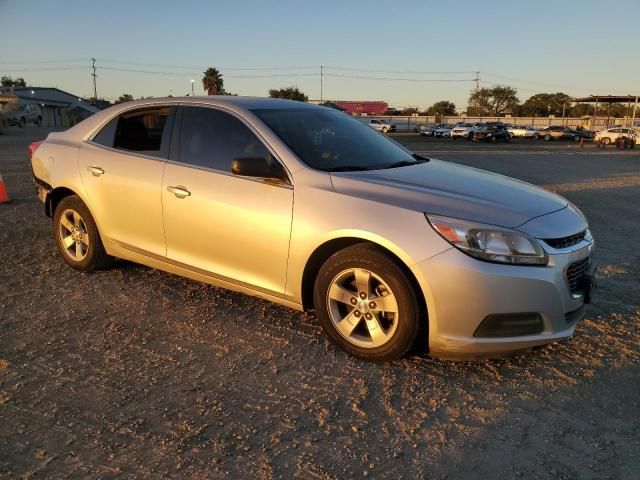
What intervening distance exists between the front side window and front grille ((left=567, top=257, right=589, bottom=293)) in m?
2.03

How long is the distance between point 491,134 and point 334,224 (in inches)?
1508

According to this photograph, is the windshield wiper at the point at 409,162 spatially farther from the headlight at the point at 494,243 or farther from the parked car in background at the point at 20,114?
the parked car in background at the point at 20,114

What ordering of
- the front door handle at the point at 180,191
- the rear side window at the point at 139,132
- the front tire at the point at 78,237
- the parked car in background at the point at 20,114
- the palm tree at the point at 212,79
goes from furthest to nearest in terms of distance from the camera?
1. the palm tree at the point at 212,79
2. the parked car in background at the point at 20,114
3. the front tire at the point at 78,237
4. the rear side window at the point at 139,132
5. the front door handle at the point at 180,191

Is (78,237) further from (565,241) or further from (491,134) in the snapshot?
(491,134)

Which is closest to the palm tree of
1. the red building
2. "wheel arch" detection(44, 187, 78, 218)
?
the red building

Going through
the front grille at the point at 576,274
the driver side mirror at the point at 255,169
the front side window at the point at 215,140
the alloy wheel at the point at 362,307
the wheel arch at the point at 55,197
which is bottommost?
the alloy wheel at the point at 362,307

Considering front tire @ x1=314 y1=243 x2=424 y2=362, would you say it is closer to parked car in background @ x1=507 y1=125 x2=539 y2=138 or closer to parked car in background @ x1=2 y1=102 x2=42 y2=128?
parked car in background @ x1=2 y1=102 x2=42 y2=128

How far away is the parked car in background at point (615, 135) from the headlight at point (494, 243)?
38.2 m

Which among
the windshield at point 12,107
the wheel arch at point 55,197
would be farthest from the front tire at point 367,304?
the windshield at point 12,107

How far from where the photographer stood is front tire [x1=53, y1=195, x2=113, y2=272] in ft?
15.4

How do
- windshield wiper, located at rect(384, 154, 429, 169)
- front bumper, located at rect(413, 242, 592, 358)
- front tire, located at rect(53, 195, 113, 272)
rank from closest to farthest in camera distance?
front bumper, located at rect(413, 242, 592, 358), windshield wiper, located at rect(384, 154, 429, 169), front tire, located at rect(53, 195, 113, 272)

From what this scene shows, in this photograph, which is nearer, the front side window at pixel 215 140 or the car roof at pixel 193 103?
the front side window at pixel 215 140

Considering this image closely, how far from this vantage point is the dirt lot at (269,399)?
2.38 meters

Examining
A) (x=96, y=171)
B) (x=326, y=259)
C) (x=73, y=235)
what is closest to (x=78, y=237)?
(x=73, y=235)
